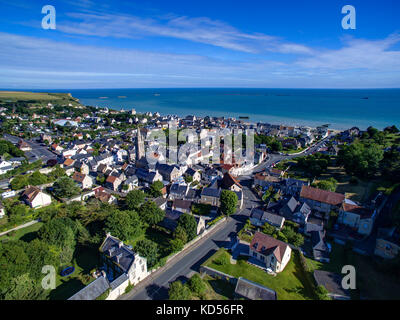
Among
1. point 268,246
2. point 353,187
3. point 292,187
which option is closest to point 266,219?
point 268,246

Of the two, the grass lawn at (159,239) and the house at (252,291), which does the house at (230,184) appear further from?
the house at (252,291)

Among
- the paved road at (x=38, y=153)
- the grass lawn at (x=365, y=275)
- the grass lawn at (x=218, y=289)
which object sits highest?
the paved road at (x=38, y=153)

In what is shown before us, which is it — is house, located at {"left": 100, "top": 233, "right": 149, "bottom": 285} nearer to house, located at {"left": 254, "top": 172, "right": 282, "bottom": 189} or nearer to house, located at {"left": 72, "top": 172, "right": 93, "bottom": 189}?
house, located at {"left": 72, "top": 172, "right": 93, "bottom": 189}

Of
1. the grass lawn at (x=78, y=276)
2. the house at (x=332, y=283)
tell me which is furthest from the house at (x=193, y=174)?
the house at (x=332, y=283)

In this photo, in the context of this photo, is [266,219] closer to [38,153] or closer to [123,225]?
[123,225]

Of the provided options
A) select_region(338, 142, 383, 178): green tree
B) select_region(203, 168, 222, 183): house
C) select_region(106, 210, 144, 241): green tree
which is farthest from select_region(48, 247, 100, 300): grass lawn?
select_region(338, 142, 383, 178): green tree
